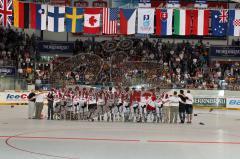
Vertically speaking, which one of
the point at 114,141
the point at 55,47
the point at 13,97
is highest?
the point at 55,47

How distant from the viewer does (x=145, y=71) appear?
99.3 ft

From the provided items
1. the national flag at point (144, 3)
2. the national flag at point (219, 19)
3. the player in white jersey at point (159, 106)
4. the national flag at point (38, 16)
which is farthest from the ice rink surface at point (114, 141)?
the national flag at point (144, 3)

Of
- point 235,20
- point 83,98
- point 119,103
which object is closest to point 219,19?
point 235,20

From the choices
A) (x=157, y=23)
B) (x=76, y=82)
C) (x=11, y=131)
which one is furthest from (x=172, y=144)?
(x=157, y=23)

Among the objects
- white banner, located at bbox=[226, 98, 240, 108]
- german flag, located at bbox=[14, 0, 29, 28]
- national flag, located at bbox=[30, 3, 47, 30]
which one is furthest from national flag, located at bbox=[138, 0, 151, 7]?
white banner, located at bbox=[226, 98, 240, 108]

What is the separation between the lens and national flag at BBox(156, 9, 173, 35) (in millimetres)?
35625

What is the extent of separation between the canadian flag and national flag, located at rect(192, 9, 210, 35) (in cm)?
682

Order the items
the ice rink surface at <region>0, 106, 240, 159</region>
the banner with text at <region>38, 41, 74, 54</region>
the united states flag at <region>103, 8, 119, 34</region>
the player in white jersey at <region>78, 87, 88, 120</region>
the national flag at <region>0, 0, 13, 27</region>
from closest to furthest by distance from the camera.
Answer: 1. the ice rink surface at <region>0, 106, 240, 159</region>
2. the player in white jersey at <region>78, 87, 88, 120</region>
3. the national flag at <region>0, 0, 13, 27</region>
4. the united states flag at <region>103, 8, 119, 34</region>
5. the banner with text at <region>38, 41, 74, 54</region>

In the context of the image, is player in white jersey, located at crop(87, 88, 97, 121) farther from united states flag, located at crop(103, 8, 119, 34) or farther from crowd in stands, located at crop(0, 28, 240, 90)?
united states flag, located at crop(103, 8, 119, 34)

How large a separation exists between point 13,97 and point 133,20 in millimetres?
10032

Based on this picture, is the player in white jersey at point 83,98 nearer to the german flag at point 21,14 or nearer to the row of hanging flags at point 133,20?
the german flag at point 21,14

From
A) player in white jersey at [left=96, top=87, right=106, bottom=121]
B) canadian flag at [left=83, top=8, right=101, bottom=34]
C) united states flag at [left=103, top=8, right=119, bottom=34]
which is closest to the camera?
player in white jersey at [left=96, top=87, right=106, bottom=121]

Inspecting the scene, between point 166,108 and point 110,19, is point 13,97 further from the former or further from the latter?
point 166,108

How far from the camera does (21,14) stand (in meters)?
35.0
